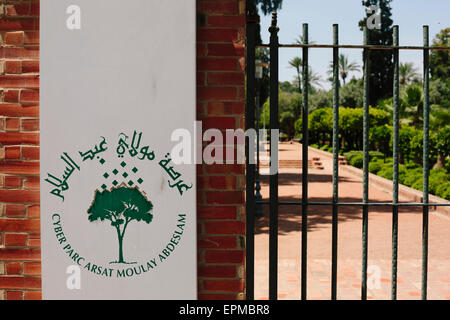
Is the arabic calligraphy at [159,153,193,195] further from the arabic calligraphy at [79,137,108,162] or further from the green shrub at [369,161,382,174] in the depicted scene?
the green shrub at [369,161,382,174]

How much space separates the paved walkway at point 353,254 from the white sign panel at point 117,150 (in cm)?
297

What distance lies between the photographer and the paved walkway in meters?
5.45

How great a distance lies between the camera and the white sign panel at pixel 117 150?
2406 millimetres

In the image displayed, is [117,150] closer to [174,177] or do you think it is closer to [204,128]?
[174,177]

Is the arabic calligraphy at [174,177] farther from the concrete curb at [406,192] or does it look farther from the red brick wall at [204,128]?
the concrete curb at [406,192]

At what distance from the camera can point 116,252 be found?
2490 mm

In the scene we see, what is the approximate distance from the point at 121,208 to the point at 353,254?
549 cm

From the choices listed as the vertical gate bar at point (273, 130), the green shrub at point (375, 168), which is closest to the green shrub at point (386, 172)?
the green shrub at point (375, 168)

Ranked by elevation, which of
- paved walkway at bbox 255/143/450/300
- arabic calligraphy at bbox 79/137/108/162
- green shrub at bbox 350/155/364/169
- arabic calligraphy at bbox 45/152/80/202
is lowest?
paved walkway at bbox 255/143/450/300

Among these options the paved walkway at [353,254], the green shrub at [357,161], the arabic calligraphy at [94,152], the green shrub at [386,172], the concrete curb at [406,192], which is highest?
the arabic calligraphy at [94,152]

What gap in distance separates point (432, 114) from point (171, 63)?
16.8m

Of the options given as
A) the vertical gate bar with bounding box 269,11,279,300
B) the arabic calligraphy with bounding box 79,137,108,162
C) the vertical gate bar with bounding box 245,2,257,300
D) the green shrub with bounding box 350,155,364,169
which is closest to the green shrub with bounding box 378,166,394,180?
the green shrub with bounding box 350,155,364,169

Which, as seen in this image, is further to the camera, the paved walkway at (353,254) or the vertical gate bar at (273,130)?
the paved walkway at (353,254)

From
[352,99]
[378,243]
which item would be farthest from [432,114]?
[352,99]
